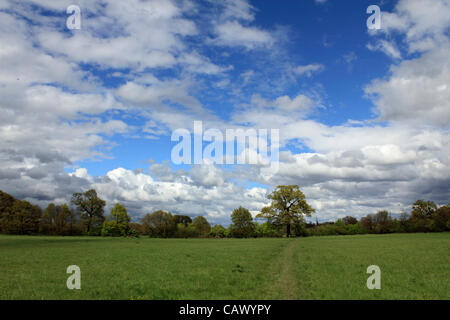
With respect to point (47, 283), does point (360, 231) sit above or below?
below

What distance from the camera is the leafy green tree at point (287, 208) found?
266 ft

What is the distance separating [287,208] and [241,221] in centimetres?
2944

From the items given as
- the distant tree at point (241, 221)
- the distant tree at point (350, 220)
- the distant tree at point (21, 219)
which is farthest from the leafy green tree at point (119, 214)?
the distant tree at point (350, 220)

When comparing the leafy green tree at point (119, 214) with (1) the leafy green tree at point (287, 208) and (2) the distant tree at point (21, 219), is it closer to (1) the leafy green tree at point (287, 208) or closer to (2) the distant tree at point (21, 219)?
(2) the distant tree at point (21, 219)

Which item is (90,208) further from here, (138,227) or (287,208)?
(287,208)

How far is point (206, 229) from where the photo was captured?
5032 inches

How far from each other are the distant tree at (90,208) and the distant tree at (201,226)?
39500 millimetres

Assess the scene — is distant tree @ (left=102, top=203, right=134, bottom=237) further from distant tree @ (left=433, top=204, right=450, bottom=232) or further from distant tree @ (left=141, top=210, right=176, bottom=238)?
distant tree @ (left=433, top=204, right=450, bottom=232)

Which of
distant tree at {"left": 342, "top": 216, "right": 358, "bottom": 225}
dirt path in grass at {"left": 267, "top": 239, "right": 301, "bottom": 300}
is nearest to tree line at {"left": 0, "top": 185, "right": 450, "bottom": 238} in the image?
distant tree at {"left": 342, "top": 216, "right": 358, "bottom": 225}

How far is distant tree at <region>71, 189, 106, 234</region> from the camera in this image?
92312 mm
